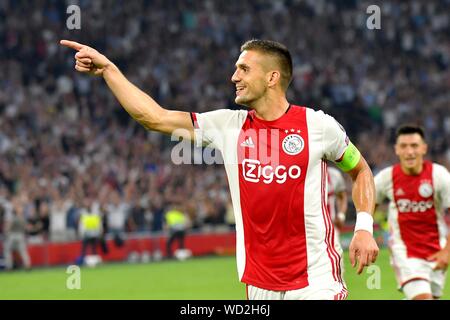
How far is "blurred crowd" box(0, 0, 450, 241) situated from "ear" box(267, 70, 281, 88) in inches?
639

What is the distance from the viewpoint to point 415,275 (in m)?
10.5

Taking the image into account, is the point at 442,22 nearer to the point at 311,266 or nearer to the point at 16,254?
the point at 16,254

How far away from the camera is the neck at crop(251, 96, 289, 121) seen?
A: 6.37m

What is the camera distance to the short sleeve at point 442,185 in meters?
10.2

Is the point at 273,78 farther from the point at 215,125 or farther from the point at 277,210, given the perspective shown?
the point at 277,210

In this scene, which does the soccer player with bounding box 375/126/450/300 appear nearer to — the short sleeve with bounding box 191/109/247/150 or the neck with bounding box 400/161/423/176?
the neck with bounding box 400/161/423/176

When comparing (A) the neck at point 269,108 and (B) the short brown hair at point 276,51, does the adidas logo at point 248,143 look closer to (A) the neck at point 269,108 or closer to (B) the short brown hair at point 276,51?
(A) the neck at point 269,108

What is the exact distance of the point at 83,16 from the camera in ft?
98.5

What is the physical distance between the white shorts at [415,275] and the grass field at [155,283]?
Result: 3.68 m

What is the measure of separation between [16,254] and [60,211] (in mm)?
1414

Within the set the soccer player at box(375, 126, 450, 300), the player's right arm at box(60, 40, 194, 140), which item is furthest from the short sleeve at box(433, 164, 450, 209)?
the player's right arm at box(60, 40, 194, 140)

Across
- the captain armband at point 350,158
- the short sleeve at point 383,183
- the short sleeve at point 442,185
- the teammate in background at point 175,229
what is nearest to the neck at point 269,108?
the captain armband at point 350,158

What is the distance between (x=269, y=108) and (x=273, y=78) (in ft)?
0.64
